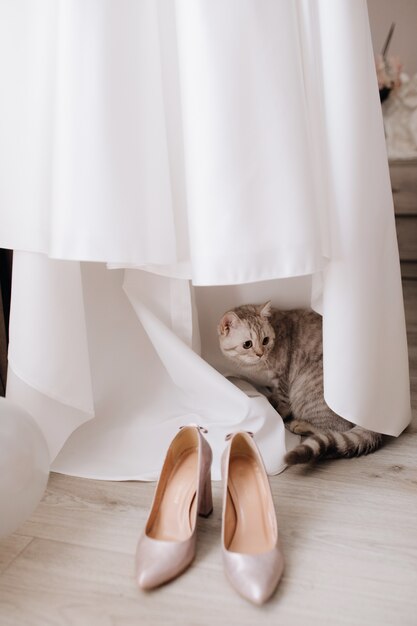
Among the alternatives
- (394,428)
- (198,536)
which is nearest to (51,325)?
(198,536)

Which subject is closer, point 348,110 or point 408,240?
point 348,110

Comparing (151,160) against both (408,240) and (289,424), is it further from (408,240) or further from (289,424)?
(408,240)

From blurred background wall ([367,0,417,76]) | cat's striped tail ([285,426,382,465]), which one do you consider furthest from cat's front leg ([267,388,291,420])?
blurred background wall ([367,0,417,76])

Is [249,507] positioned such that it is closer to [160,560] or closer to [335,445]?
[160,560]

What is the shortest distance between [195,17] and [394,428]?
0.89m

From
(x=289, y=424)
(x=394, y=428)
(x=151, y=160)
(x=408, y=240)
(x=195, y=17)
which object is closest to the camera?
(x=195, y=17)

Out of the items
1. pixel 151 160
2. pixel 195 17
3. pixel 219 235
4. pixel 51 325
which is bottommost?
pixel 51 325

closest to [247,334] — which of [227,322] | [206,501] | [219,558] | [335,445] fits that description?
[227,322]

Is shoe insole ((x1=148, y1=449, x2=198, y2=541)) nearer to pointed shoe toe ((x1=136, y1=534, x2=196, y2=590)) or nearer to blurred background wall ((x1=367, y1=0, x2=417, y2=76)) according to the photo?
pointed shoe toe ((x1=136, y1=534, x2=196, y2=590))

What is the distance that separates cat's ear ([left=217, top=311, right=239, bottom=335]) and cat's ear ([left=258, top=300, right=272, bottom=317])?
2.6 inches

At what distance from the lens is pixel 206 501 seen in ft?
3.60

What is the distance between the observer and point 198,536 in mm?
1069

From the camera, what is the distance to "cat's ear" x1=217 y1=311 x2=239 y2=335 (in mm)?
1421

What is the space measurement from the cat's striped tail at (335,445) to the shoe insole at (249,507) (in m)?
0.09
